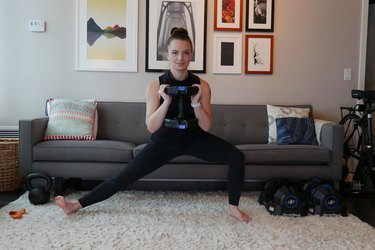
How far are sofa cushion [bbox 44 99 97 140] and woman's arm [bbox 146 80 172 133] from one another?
3.31 feet

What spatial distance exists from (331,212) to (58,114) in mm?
2350

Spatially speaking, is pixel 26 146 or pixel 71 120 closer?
pixel 26 146

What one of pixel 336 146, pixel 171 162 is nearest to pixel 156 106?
pixel 171 162

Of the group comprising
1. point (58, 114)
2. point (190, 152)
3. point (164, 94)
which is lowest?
point (190, 152)

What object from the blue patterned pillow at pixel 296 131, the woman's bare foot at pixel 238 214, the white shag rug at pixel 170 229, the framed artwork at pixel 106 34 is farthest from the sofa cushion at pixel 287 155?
the framed artwork at pixel 106 34

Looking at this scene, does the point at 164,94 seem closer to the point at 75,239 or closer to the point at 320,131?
the point at 75,239

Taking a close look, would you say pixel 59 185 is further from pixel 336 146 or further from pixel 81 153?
pixel 336 146

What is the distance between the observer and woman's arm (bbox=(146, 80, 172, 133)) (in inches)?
79.0

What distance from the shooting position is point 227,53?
347 cm

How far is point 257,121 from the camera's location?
325cm

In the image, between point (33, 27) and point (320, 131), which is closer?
point (320, 131)

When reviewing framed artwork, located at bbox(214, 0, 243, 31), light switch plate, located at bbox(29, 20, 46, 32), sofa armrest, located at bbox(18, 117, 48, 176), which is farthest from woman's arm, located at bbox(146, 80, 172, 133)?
light switch plate, located at bbox(29, 20, 46, 32)

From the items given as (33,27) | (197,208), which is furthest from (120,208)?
(33,27)

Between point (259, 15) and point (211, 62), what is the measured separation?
0.70 metres
